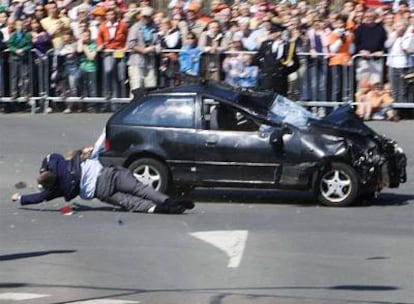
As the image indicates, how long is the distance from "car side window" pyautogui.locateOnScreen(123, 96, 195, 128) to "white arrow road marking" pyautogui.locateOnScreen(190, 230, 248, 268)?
288cm

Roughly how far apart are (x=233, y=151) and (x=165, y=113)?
1.11 meters

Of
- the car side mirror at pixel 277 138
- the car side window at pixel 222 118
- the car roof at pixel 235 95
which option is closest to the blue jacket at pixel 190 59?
the car roof at pixel 235 95

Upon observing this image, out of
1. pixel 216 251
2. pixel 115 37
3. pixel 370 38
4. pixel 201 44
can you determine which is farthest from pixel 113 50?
pixel 216 251

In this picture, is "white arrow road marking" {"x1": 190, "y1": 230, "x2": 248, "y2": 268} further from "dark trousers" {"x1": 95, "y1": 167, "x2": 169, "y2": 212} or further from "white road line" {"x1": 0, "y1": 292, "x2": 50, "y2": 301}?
"white road line" {"x1": 0, "y1": 292, "x2": 50, "y2": 301}

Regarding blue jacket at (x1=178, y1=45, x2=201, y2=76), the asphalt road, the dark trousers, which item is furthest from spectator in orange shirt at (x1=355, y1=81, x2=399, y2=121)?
the dark trousers

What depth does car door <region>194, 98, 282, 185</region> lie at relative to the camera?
16188 mm

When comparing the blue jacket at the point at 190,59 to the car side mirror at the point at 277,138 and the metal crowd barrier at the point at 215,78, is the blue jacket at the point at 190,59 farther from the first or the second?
the car side mirror at the point at 277,138

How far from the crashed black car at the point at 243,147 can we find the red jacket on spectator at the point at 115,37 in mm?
7406

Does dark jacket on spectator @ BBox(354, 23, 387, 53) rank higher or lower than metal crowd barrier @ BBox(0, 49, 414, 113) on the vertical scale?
higher

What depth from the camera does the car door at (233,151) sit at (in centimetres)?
1619

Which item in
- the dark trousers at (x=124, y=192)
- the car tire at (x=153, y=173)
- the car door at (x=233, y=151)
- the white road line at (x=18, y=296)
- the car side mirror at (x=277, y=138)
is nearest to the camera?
the white road line at (x=18, y=296)

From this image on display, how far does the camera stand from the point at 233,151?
16.2 m

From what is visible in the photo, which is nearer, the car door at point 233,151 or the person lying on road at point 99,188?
the person lying on road at point 99,188

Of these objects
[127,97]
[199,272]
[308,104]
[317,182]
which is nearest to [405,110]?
[308,104]
